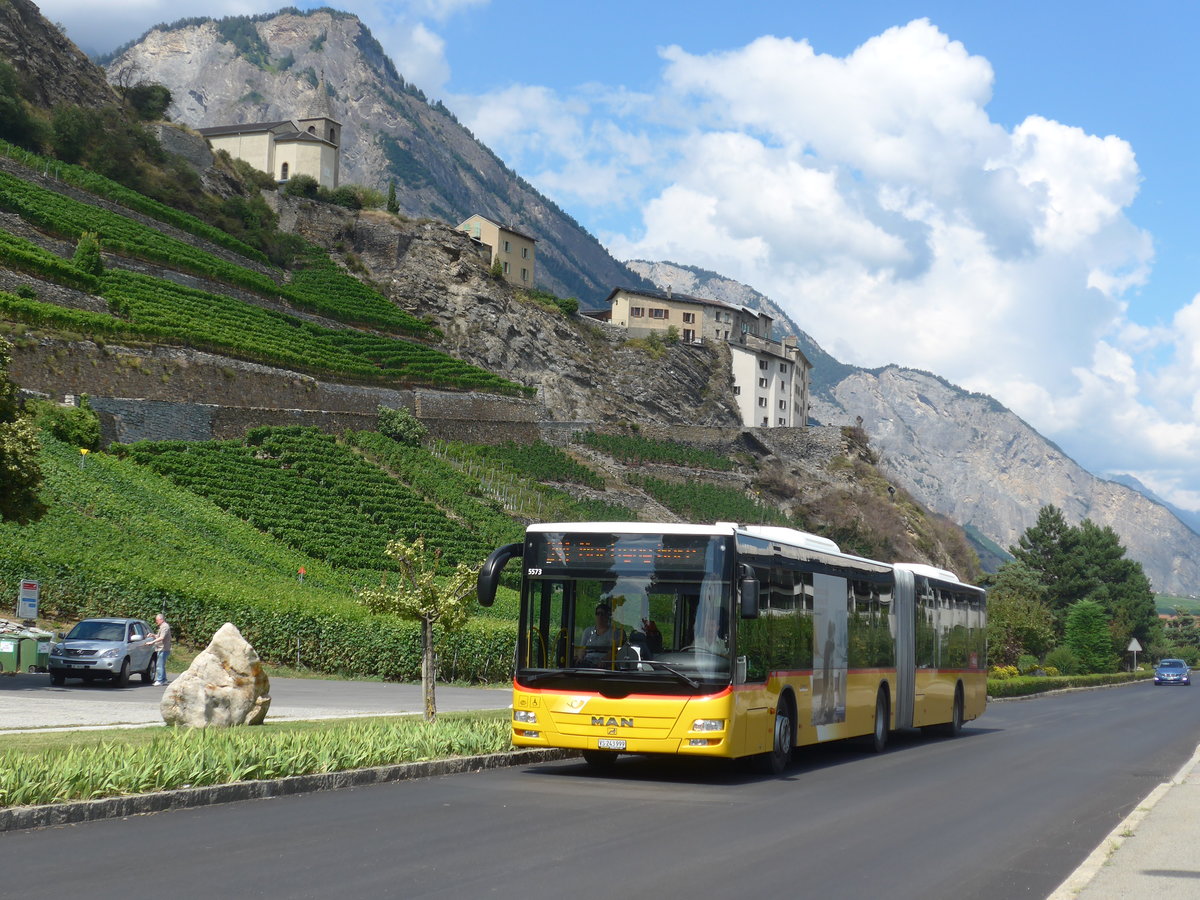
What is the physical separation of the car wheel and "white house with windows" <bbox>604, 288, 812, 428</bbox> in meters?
113

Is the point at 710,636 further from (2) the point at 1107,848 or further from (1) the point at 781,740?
A: (2) the point at 1107,848

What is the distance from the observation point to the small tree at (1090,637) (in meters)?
81.6

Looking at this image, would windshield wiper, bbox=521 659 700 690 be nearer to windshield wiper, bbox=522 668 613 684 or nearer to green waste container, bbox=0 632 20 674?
windshield wiper, bbox=522 668 613 684

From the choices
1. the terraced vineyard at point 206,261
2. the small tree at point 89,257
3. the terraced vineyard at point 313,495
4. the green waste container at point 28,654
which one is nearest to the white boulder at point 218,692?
the green waste container at point 28,654

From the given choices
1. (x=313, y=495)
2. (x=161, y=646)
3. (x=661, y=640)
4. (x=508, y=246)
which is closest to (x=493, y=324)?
(x=508, y=246)

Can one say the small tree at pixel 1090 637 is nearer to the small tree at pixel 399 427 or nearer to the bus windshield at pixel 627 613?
the small tree at pixel 399 427

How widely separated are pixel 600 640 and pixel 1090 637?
7529cm

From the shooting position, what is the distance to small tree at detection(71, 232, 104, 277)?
62.2m

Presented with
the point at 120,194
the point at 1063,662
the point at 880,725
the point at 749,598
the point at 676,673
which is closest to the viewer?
the point at 749,598

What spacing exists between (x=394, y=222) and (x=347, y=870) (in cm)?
10498

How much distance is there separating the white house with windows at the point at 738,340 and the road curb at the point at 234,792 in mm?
114795

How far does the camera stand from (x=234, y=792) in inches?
482

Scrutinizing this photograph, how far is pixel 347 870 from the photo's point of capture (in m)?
8.84

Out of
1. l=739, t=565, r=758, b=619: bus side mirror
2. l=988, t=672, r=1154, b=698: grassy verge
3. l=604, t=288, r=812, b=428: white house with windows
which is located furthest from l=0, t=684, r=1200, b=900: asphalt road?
l=604, t=288, r=812, b=428: white house with windows
